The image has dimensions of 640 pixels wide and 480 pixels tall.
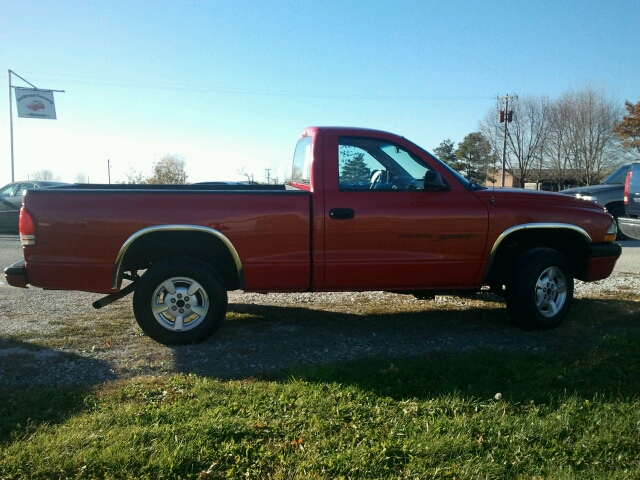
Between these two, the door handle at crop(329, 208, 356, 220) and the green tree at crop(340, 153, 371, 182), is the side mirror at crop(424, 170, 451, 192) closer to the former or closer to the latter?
the green tree at crop(340, 153, 371, 182)

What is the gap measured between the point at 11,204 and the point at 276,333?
15166 millimetres

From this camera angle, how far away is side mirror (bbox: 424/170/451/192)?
517cm

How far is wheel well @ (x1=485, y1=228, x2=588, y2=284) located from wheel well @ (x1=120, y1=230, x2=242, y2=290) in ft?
8.64

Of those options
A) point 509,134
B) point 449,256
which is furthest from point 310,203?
point 509,134

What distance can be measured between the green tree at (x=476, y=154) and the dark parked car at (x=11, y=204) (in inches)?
984

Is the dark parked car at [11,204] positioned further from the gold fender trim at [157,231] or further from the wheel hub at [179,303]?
the wheel hub at [179,303]

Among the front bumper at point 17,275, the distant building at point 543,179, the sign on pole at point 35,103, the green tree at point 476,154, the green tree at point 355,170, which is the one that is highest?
the sign on pole at point 35,103

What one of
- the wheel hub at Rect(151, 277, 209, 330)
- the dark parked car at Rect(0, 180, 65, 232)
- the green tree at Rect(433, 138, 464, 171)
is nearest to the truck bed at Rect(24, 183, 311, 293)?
the wheel hub at Rect(151, 277, 209, 330)

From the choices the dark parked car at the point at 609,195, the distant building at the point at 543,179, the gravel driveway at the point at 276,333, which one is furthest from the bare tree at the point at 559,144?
the gravel driveway at the point at 276,333

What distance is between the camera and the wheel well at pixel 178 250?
509 centimetres

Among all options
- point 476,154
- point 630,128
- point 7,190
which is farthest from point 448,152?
point 7,190

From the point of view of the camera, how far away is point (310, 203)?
16.6ft

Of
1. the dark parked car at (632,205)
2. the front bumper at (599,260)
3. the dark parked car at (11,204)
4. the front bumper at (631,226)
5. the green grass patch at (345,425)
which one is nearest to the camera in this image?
the green grass patch at (345,425)

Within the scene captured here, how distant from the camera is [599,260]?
18.6ft
